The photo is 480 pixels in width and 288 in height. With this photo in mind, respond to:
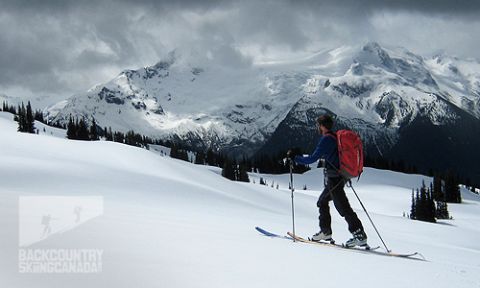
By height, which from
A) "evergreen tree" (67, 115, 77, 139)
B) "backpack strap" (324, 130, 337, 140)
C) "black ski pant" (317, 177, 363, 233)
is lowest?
"black ski pant" (317, 177, 363, 233)

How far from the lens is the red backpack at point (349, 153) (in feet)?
35.2

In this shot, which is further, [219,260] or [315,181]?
[315,181]

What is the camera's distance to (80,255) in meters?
6.29

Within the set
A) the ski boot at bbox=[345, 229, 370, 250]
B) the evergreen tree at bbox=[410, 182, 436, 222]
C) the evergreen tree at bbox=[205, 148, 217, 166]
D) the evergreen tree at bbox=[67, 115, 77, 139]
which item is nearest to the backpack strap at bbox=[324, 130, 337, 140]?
the ski boot at bbox=[345, 229, 370, 250]

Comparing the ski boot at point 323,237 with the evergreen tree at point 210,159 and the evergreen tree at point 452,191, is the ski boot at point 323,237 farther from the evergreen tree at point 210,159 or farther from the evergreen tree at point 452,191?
the evergreen tree at point 210,159

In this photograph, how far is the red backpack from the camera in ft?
35.2

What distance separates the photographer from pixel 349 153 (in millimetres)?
10789

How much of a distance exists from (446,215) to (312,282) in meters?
78.2

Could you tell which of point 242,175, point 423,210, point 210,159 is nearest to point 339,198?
point 423,210

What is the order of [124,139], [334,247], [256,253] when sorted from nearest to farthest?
[256,253] < [334,247] < [124,139]

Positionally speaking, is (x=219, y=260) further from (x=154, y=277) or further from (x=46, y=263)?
(x=46, y=263)

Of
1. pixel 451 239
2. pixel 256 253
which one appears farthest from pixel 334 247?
pixel 451 239

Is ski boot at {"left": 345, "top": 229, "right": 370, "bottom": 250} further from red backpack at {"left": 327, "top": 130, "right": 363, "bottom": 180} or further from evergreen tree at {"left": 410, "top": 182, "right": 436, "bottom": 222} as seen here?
evergreen tree at {"left": 410, "top": 182, "right": 436, "bottom": 222}

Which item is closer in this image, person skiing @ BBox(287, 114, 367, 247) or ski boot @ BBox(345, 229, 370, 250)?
person skiing @ BBox(287, 114, 367, 247)
